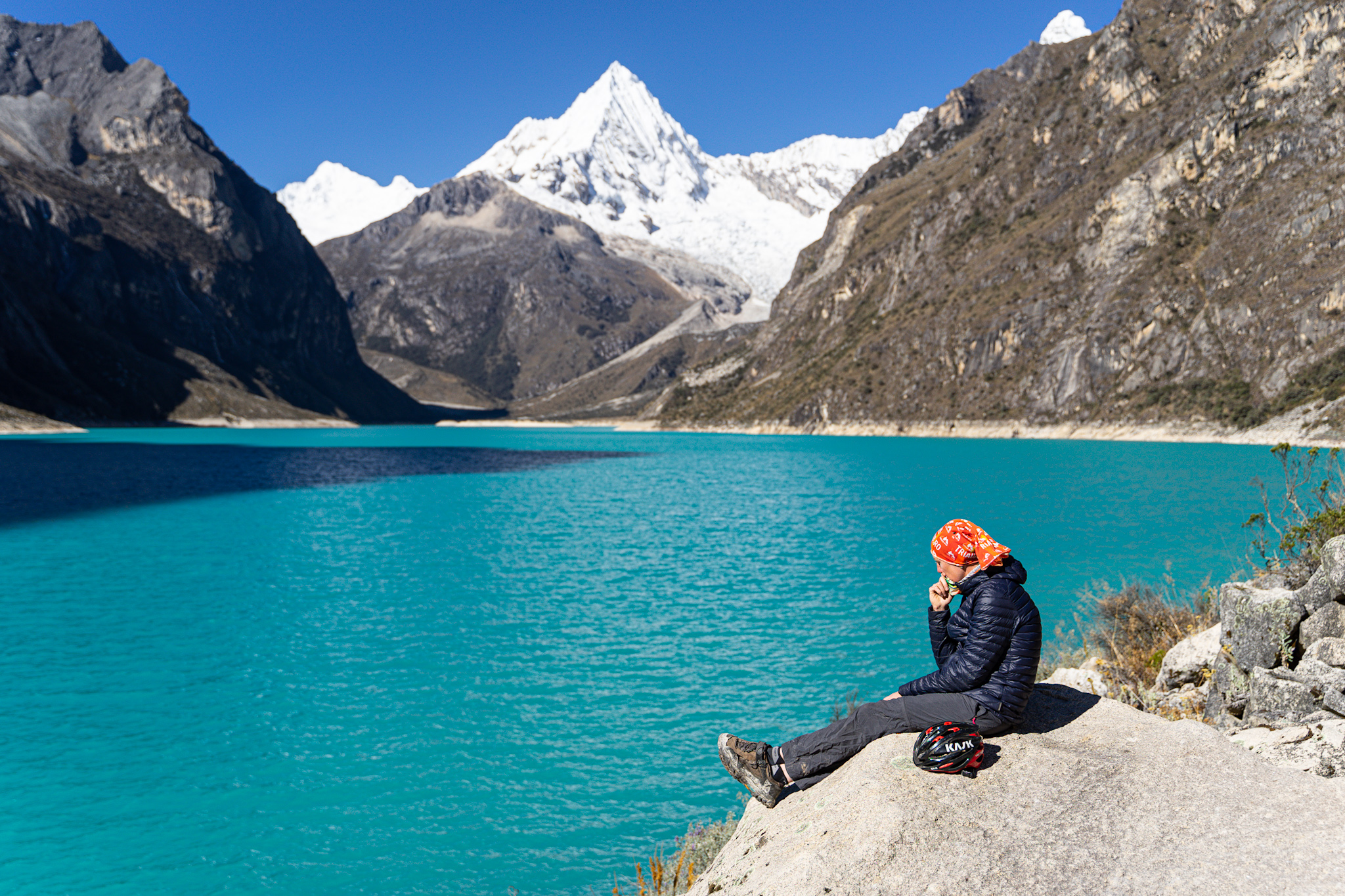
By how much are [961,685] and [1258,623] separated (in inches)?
180

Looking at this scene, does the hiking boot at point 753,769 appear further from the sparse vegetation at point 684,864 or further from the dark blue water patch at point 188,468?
the dark blue water patch at point 188,468

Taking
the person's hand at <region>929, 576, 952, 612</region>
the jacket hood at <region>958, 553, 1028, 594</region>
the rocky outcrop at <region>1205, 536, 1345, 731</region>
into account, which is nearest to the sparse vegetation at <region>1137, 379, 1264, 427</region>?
the rocky outcrop at <region>1205, 536, 1345, 731</region>

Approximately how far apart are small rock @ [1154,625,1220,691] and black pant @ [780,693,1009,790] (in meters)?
5.06

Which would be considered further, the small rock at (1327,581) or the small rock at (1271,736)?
the small rock at (1327,581)

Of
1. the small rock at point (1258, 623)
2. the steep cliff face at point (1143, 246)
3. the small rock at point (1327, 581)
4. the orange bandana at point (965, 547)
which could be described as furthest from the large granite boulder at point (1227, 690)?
the steep cliff face at point (1143, 246)

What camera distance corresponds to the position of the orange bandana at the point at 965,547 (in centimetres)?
869

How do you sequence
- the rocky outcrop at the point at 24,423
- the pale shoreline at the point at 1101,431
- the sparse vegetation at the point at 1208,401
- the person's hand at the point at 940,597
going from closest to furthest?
the person's hand at the point at 940,597
the pale shoreline at the point at 1101,431
the sparse vegetation at the point at 1208,401
the rocky outcrop at the point at 24,423

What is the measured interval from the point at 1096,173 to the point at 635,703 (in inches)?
6934

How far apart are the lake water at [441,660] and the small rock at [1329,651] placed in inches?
343

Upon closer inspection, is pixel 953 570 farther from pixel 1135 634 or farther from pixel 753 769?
pixel 1135 634

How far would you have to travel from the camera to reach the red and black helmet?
7.73 meters

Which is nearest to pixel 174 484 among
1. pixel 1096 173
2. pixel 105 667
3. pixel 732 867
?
pixel 105 667

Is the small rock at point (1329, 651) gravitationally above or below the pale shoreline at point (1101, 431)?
below

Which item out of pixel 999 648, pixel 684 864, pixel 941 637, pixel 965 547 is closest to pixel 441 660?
pixel 684 864
